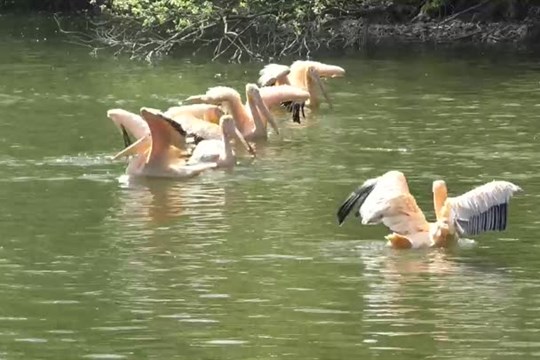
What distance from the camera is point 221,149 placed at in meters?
15.2

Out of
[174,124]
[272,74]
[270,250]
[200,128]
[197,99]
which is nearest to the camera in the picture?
[270,250]

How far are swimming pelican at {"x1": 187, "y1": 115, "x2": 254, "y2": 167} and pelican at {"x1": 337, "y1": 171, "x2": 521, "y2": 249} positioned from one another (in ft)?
12.9

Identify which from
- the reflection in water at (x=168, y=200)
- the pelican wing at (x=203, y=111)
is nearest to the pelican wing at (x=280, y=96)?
the pelican wing at (x=203, y=111)

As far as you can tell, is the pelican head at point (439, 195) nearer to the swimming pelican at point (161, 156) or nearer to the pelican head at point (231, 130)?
the swimming pelican at point (161, 156)

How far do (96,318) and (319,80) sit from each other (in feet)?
38.1

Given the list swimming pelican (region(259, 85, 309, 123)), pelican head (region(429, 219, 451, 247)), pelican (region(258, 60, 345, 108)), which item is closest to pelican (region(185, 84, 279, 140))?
swimming pelican (region(259, 85, 309, 123))

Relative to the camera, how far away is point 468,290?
968cm

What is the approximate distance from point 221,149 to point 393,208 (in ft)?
14.9

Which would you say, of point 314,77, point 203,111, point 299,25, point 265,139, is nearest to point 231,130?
point 203,111

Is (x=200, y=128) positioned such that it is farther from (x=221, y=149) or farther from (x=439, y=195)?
(x=439, y=195)

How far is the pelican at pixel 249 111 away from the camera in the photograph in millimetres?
17406

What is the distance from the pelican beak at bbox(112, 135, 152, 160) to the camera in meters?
14.9

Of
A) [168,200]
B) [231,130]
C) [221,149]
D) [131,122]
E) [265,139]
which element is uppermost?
[131,122]

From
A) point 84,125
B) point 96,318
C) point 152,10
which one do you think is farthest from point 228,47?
point 96,318
